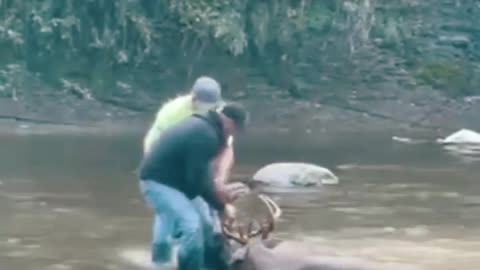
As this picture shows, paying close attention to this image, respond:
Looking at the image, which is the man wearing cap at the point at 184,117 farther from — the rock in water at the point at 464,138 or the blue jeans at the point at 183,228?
the rock in water at the point at 464,138

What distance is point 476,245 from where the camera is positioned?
13.1 meters

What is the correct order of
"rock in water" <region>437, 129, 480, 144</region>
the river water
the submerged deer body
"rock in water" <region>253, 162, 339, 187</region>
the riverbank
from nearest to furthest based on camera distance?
the submerged deer body < the river water < "rock in water" <region>253, 162, 339, 187</region> < "rock in water" <region>437, 129, 480, 144</region> < the riverbank

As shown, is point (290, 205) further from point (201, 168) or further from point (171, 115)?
point (201, 168)

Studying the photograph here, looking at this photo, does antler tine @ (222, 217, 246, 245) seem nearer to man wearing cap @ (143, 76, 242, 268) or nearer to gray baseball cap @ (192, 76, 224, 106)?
man wearing cap @ (143, 76, 242, 268)

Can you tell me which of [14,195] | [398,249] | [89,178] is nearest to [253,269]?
[398,249]

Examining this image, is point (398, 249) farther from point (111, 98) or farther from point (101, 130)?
point (111, 98)

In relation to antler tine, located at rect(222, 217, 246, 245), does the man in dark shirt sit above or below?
above

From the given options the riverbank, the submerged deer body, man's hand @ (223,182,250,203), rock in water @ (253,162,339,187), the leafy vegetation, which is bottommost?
the riverbank

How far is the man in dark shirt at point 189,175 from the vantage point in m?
10.3

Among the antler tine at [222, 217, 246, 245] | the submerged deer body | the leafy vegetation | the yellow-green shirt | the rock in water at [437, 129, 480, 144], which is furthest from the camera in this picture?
the leafy vegetation

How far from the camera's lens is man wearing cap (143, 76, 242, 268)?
10.6 meters

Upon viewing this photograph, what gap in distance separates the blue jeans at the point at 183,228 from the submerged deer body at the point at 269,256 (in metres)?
0.16

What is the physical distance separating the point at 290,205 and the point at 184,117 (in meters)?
5.33

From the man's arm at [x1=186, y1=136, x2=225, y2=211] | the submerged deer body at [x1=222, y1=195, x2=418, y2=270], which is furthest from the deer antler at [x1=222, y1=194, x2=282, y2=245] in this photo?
the man's arm at [x1=186, y1=136, x2=225, y2=211]
